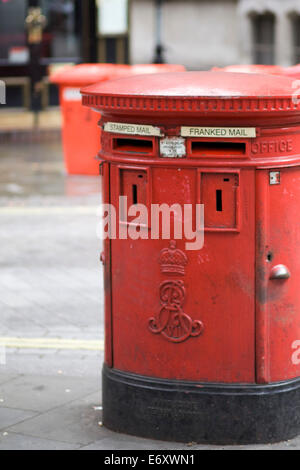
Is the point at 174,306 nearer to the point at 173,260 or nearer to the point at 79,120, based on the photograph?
the point at 173,260

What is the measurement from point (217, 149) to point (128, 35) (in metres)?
18.7

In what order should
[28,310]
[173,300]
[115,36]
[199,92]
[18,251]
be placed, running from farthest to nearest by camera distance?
[115,36] < [18,251] < [28,310] < [173,300] < [199,92]

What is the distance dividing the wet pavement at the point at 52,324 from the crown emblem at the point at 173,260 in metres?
0.87

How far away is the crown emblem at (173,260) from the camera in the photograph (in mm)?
4535

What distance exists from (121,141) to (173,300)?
82 cm

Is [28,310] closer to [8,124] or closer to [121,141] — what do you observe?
[121,141]

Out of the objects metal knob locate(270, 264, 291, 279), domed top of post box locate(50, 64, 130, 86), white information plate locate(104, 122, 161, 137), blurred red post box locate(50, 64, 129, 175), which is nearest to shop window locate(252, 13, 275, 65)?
blurred red post box locate(50, 64, 129, 175)

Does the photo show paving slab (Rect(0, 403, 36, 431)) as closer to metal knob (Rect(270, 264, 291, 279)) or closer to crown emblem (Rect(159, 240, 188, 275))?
crown emblem (Rect(159, 240, 188, 275))

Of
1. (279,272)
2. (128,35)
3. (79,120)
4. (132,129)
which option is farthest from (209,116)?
(128,35)

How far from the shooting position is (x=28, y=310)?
725 centimetres

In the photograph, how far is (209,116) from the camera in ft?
14.3

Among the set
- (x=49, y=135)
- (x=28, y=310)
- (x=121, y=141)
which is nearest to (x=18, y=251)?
(x=28, y=310)

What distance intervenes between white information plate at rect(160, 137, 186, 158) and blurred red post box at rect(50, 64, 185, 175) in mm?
8816

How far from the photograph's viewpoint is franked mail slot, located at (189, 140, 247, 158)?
4.41 meters
